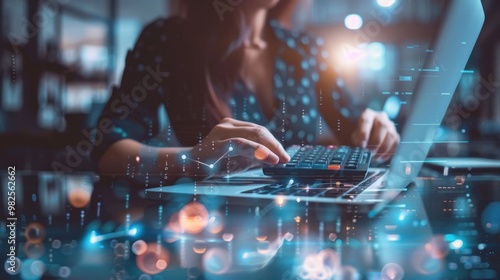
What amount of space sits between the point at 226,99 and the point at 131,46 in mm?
173

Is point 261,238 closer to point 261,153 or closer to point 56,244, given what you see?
point 261,153

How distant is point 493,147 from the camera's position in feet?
2.27

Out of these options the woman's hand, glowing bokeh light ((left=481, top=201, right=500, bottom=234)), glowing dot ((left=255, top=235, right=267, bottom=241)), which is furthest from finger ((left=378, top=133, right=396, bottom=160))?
glowing dot ((left=255, top=235, right=267, bottom=241))

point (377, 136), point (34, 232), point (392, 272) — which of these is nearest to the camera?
point (392, 272)

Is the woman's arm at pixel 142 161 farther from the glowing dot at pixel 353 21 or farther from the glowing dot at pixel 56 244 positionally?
the glowing dot at pixel 353 21

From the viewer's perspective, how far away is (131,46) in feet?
2.14

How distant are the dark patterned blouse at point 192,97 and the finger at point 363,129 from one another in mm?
16

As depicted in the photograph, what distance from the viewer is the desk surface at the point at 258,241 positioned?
1.58 feet

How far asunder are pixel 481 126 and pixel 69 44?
2.24 feet

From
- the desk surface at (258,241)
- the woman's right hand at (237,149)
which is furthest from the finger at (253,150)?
the desk surface at (258,241)

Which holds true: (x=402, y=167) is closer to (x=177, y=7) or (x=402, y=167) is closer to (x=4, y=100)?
(x=177, y=7)

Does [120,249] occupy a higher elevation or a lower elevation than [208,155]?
lower

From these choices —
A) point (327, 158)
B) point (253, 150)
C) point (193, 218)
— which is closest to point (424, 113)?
point (327, 158)

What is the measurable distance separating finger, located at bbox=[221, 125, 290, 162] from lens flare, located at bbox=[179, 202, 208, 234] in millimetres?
134
